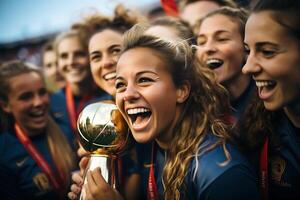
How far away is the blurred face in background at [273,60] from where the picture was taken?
135 cm

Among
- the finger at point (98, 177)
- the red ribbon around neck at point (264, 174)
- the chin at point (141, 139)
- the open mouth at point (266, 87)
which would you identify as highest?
the open mouth at point (266, 87)

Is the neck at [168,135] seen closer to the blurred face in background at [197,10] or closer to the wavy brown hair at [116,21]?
the wavy brown hair at [116,21]

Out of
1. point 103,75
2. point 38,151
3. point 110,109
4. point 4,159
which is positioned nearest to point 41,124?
point 38,151

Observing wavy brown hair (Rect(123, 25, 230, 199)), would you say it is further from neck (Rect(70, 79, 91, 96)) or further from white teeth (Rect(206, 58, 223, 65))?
neck (Rect(70, 79, 91, 96))

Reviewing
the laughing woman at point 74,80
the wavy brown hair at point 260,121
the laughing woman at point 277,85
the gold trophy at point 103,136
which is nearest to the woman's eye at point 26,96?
the laughing woman at point 74,80

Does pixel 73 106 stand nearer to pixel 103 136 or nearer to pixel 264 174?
pixel 103 136

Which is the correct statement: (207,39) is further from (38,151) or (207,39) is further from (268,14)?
(38,151)

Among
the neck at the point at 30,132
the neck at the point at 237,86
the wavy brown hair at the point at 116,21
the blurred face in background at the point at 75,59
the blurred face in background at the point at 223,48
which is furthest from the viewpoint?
the blurred face in background at the point at 75,59

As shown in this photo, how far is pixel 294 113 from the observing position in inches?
58.9

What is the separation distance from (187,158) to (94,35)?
1.29 metres

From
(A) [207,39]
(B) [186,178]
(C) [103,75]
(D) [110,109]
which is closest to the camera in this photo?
(B) [186,178]

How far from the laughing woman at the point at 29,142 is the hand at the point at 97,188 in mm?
849

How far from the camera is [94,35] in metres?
2.46

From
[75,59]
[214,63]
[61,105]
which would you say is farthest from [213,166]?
[61,105]
